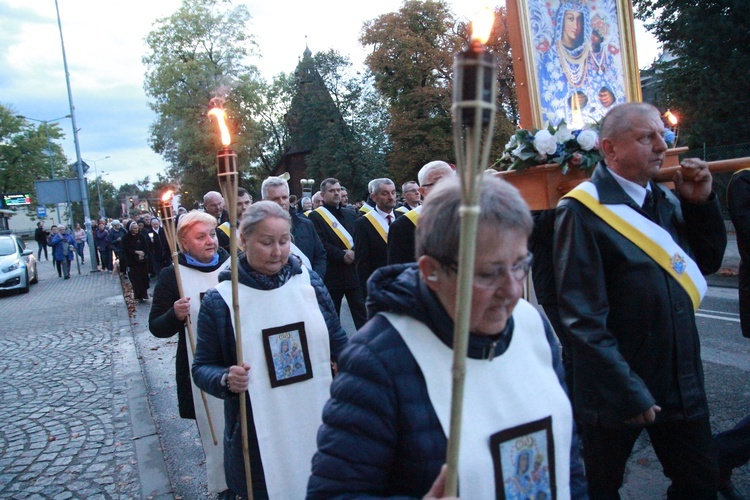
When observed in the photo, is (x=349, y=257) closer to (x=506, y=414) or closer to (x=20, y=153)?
(x=506, y=414)

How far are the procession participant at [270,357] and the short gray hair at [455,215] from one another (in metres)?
1.65

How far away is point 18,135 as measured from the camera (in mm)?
51438

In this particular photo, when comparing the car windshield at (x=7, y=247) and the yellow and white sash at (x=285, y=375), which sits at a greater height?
the car windshield at (x=7, y=247)

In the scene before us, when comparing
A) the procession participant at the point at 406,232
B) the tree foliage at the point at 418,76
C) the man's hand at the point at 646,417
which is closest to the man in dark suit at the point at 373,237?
the procession participant at the point at 406,232

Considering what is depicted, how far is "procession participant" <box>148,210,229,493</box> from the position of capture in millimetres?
3844

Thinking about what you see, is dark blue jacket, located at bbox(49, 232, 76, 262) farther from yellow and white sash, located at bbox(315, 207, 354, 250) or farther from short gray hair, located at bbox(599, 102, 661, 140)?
short gray hair, located at bbox(599, 102, 661, 140)

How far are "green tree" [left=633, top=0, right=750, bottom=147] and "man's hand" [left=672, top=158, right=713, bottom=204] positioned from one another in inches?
648

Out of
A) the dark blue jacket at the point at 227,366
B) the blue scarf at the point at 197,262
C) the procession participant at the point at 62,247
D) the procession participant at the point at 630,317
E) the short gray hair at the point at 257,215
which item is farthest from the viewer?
the procession participant at the point at 62,247

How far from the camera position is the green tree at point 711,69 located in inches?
646

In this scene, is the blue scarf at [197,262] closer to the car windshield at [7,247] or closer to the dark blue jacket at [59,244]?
the car windshield at [7,247]

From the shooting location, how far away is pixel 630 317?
7.92ft

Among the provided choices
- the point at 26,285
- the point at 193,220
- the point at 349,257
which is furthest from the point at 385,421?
the point at 26,285

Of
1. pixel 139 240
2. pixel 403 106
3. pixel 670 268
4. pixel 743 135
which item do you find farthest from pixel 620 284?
pixel 403 106

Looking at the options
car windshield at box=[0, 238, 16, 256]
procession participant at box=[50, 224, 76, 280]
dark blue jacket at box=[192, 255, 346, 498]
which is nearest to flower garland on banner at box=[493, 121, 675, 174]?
dark blue jacket at box=[192, 255, 346, 498]
